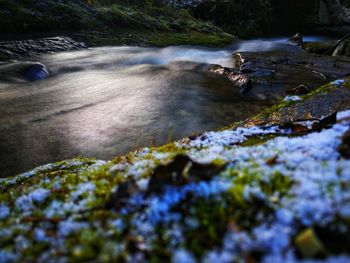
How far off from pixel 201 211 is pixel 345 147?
2013 mm

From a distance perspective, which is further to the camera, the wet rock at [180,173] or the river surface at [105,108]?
the river surface at [105,108]

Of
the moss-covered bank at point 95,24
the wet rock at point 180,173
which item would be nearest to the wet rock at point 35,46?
the moss-covered bank at point 95,24

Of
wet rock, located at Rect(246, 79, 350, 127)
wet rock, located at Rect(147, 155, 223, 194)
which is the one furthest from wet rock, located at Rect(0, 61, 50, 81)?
wet rock, located at Rect(147, 155, 223, 194)

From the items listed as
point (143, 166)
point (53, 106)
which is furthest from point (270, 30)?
point (143, 166)

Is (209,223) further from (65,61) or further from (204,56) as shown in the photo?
(204,56)

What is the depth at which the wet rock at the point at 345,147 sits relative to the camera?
3.73 meters

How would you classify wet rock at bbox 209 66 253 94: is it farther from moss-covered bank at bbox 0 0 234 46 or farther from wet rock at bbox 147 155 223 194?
wet rock at bbox 147 155 223 194

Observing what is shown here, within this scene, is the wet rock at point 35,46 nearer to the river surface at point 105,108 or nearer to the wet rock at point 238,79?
the river surface at point 105,108

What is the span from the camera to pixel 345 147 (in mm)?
3822

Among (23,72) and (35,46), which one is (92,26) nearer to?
(35,46)

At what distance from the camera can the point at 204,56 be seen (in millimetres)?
30172

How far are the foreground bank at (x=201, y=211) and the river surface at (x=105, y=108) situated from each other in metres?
4.30

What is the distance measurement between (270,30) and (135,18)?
28.9 metres

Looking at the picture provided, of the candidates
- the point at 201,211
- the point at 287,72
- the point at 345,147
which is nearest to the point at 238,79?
the point at 287,72
